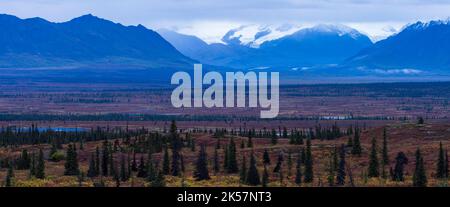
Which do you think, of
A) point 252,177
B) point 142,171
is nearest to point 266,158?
point 142,171

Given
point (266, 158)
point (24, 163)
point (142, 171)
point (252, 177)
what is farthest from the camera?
point (266, 158)

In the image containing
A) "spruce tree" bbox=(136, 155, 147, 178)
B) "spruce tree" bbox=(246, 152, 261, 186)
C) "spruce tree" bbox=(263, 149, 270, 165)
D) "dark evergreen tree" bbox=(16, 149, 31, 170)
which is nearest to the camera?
"spruce tree" bbox=(246, 152, 261, 186)

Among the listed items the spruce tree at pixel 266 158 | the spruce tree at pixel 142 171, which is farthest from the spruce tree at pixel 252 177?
the spruce tree at pixel 266 158

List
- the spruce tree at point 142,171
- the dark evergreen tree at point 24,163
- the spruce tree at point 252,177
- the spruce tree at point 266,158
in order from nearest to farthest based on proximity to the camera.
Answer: the spruce tree at point 252,177 → the spruce tree at point 142,171 → the dark evergreen tree at point 24,163 → the spruce tree at point 266,158

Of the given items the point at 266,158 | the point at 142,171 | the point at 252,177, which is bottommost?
the point at 252,177

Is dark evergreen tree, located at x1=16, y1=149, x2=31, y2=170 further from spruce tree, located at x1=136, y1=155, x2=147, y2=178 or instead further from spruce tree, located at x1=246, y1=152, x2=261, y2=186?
spruce tree, located at x1=246, y1=152, x2=261, y2=186

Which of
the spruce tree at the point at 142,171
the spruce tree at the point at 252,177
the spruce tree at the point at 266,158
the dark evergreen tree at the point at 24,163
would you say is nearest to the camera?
the spruce tree at the point at 252,177

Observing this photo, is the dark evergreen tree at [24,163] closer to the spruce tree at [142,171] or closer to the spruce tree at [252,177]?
the spruce tree at [142,171]

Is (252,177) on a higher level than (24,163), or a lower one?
lower

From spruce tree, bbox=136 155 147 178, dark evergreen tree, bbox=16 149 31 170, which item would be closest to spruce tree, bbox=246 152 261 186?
spruce tree, bbox=136 155 147 178

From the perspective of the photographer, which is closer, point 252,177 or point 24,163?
point 252,177

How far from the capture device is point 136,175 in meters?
57.3

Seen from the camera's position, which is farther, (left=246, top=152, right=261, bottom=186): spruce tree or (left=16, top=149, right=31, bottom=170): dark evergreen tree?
(left=16, top=149, right=31, bottom=170): dark evergreen tree

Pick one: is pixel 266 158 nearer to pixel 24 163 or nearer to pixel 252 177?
pixel 252 177
